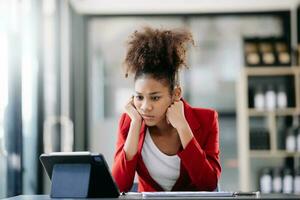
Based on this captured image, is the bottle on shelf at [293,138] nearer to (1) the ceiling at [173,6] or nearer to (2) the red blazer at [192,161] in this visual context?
(1) the ceiling at [173,6]

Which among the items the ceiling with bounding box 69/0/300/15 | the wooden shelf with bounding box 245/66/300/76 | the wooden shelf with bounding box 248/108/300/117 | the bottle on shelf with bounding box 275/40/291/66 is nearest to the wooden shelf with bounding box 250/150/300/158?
the wooden shelf with bounding box 248/108/300/117

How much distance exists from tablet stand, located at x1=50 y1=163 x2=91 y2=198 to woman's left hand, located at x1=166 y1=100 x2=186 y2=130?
1.67 feet

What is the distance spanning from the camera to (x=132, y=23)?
6.62 metres

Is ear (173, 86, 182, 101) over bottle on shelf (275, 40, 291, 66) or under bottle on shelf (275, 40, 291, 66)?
under

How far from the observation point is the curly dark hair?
2.11 meters

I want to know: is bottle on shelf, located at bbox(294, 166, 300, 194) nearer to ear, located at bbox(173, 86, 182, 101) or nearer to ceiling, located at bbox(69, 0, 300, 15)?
ceiling, located at bbox(69, 0, 300, 15)

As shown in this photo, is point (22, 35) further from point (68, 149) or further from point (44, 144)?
point (68, 149)

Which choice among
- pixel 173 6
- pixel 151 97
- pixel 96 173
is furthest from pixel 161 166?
pixel 173 6

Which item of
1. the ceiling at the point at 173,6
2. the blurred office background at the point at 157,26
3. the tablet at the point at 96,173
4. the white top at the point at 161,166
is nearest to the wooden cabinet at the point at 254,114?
the blurred office background at the point at 157,26

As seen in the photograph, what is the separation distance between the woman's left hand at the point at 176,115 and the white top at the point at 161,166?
127 millimetres

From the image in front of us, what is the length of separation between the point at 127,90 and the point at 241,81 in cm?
144

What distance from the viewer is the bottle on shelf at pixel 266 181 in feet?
18.5

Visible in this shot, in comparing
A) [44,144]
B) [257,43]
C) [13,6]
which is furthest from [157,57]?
[257,43]

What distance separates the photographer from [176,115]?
2115 millimetres
